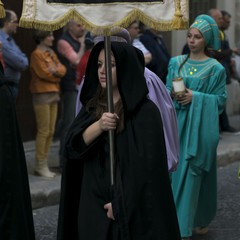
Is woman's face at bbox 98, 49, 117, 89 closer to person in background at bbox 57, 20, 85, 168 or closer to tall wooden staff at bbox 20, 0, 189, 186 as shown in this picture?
tall wooden staff at bbox 20, 0, 189, 186

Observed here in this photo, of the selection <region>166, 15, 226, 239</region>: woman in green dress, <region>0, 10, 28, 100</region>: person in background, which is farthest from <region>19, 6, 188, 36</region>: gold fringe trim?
<region>0, 10, 28, 100</region>: person in background

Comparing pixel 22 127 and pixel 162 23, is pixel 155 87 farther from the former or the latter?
pixel 22 127

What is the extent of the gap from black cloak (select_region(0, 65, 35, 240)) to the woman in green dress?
73.1 inches

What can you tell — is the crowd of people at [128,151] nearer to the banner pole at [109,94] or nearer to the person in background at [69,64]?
the banner pole at [109,94]

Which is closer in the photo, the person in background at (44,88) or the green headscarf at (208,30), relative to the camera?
the green headscarf at (208,30)

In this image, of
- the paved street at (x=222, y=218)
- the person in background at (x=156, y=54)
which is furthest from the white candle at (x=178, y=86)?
the person in background at (x=156, y=54)

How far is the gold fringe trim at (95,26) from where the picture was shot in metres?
4.01

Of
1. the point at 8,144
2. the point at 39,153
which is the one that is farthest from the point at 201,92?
the point at 39,153

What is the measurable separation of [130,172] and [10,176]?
38.5 inches

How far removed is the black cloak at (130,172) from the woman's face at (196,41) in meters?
2.34

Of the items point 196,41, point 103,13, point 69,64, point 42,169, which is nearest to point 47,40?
point 69,64

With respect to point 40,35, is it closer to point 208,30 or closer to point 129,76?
point 208,30

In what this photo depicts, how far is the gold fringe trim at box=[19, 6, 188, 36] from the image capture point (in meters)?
4.01

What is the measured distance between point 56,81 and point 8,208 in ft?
12.9
